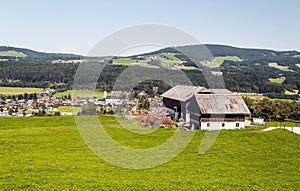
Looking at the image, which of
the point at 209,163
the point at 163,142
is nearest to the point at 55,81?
the point at 163,142

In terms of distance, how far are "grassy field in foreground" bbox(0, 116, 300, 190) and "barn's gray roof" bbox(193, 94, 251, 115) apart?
27.1ft

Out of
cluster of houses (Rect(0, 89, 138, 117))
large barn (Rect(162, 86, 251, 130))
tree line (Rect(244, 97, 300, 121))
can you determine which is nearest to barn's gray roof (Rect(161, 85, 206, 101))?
cluster of houses (Rect(0, 89, 138, 117))

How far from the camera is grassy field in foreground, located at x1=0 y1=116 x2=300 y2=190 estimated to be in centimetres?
1755

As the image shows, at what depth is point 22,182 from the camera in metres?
17.2

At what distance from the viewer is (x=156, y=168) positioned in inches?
858

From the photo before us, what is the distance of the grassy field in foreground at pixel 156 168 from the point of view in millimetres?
17547

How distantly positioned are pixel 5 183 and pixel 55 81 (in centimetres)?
11807

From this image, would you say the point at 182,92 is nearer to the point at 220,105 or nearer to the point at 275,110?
the point at 220,105

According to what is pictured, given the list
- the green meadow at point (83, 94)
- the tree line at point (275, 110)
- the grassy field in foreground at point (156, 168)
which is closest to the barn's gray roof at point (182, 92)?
the tree line at point (275, 110)

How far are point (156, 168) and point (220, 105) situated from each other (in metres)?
23.6

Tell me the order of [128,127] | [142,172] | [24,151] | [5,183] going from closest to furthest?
1. [5,183]
2. [142,172]
3. [24,151]
4. [128,127]

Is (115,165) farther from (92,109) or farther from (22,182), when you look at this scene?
(92,109)

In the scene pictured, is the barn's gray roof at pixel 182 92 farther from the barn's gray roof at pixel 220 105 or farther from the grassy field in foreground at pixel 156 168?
the grassy field in foreground at pixel 156 168

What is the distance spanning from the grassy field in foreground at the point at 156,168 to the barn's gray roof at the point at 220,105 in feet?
27.1
